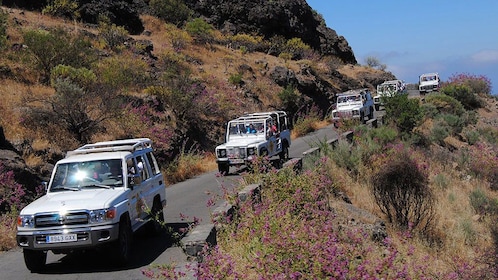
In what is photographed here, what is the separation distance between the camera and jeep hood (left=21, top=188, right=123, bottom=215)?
780 cm

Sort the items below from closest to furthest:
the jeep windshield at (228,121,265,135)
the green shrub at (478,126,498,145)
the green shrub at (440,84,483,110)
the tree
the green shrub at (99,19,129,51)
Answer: the tree, the jeep windshield at (228,121,265,135), the green shrub at (478,126,498,145), the green shrub at (99,19,129,51), the green shrub at (440,84,483,110)

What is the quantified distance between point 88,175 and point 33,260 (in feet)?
5.41

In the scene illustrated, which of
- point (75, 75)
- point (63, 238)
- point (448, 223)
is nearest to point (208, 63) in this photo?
point (75, 75)

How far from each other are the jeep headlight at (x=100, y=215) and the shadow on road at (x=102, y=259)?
1.78 ft

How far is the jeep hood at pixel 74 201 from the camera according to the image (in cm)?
780

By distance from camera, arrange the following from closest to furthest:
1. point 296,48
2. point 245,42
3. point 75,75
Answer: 1. point 75,75
2. point 245,42
3. point 296,48

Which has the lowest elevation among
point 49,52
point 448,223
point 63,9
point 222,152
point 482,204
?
point 448,223

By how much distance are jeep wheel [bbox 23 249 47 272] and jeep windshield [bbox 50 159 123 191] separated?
1159 millimetres

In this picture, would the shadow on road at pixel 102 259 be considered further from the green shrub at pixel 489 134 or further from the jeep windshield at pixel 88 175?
the green shrub at pixel 489 134

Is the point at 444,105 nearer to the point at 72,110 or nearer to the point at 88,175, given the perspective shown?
the point at 72,110

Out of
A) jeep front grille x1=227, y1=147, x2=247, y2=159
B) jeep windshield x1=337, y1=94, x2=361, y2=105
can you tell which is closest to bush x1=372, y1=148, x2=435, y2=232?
jeep front grille x1=227, y1=147, x2=247, y2=159

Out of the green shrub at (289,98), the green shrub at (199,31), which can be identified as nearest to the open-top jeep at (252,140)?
the green shrub at (289,98)

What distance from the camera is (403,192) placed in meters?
12.2

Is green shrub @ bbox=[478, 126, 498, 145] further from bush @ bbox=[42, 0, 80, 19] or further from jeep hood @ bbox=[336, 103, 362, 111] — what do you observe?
bush @ bbox=[42, 0, 80, 19]
